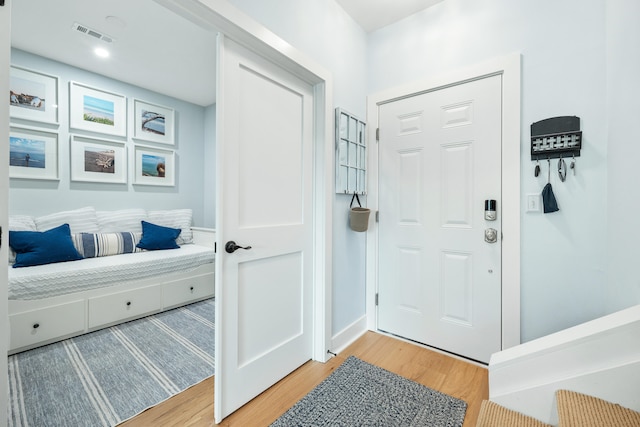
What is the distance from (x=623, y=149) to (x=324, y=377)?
1991mm

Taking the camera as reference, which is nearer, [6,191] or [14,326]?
[6,191]

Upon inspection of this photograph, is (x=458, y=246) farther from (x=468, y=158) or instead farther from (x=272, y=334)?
(x=272, y=334)

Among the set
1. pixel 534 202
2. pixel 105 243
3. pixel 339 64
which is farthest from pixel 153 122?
pixel 534 202

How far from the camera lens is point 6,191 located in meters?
0.83

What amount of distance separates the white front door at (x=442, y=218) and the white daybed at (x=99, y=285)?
6.88 ft

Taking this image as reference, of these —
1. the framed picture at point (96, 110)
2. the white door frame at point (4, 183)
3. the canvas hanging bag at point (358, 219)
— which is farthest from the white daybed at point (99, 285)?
the canvas hanging bag at point (358, 219)

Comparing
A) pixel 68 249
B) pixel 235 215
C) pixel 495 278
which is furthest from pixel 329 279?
pixel 68 249

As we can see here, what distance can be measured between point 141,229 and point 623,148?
4107 millimetres

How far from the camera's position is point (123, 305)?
2.47 m

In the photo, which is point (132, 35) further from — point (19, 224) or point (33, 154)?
point (19, 224)

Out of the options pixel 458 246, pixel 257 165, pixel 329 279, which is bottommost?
pixel 329 279

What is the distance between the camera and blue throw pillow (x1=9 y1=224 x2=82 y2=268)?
228 centimetres

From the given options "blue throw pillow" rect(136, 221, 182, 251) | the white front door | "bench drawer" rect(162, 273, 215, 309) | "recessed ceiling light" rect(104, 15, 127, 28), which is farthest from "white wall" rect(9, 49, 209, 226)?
the white front door

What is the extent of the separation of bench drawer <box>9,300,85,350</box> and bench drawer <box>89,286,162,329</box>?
0.28 feet
